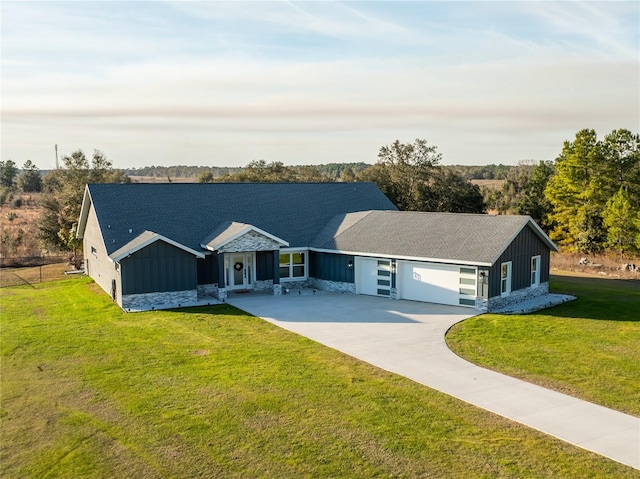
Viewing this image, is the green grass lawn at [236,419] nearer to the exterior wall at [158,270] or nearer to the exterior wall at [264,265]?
the exterior wall at [158,270]

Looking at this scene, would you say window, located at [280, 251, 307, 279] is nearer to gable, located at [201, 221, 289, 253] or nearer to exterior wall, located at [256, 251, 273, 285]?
exterior wall, located at [256, 251, 273, 285]

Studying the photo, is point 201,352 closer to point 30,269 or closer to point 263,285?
point 263,285

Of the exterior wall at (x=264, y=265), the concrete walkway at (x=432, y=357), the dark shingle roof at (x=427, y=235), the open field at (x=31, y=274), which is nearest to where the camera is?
the concrete walkway at (x=432, y=357)

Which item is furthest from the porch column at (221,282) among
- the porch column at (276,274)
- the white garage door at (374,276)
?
the white garage door at (374,276)

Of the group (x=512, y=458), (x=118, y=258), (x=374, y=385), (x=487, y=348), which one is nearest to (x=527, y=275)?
(x=487, y=348)

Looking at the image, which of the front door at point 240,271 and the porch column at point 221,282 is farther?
the front door at point 240,271

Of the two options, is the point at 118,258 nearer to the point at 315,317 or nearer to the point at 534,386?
the point at 315,317
